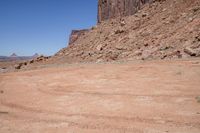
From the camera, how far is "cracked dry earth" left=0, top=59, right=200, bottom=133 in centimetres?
800

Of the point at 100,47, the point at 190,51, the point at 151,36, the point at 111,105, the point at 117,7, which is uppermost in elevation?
the point at 117,7

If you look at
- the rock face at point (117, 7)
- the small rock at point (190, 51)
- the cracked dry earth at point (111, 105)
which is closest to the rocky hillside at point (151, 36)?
the small rock at point (190, 51)

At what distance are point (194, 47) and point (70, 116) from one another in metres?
16.4

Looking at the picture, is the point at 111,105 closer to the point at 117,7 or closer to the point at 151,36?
the point at 151,36

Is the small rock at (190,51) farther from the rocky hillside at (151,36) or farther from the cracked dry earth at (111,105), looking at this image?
the cracked dry earth at (111,105)

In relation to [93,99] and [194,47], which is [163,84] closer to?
[93,99]

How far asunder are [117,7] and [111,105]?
46158mm

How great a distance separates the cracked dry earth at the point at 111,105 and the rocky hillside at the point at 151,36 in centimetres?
871

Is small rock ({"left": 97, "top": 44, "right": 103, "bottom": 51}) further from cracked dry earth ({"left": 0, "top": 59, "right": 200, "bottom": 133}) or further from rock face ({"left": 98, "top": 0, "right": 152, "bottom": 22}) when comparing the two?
cracked dry earth ({"left": 0, "top": 59, "right": 200, "bottom": 133})

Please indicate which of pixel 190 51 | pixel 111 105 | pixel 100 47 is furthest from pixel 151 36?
pixel 111 105

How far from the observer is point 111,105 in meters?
10.3

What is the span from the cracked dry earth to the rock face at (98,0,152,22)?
33.5 meters

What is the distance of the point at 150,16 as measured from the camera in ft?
117

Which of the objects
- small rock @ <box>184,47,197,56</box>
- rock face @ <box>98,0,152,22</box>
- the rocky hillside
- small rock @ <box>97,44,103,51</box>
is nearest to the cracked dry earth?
small rock @ <box>184,47,197,56</box>
